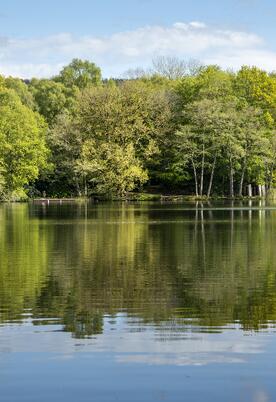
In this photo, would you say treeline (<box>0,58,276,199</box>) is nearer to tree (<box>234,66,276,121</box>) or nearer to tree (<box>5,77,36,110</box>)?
tree (<box>234,66,276,121</box>)

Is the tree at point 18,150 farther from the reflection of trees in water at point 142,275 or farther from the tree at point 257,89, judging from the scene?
the reflection of trees in water at point 142,275

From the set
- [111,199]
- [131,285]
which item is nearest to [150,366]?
[131,285]

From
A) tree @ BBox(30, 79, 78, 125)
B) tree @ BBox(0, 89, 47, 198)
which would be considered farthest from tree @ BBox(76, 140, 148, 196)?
tree @ BBox(30, 79, 78, 125)

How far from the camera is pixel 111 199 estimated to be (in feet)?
302

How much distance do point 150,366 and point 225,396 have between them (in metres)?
1.75

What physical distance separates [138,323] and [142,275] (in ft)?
24.1

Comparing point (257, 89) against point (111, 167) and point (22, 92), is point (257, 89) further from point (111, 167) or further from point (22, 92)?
point (22, 92)

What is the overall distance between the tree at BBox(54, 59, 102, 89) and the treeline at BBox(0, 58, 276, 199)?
24991 millimetres

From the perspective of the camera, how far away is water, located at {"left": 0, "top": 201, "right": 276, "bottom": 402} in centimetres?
954

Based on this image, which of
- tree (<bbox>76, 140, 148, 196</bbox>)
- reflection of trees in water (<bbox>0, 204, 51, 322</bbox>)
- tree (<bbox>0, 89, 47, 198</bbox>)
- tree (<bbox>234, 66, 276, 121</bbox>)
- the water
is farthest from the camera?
tree (<bbox>234, 66, 276, 121</bbox>)

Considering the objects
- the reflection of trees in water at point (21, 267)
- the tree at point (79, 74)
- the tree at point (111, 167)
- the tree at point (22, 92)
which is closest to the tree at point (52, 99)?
the tree at point (22, 92)

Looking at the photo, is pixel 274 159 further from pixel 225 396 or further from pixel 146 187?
pixel 225 396

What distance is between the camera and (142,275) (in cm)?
2111

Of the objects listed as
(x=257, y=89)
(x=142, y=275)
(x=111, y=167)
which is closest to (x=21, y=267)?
(x=142, y=275)
